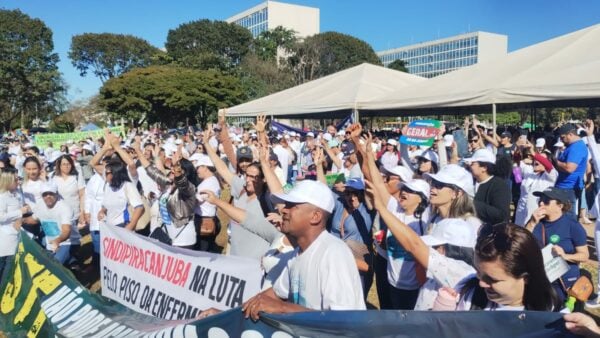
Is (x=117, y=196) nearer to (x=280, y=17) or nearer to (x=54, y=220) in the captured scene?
(x=54, y=220)

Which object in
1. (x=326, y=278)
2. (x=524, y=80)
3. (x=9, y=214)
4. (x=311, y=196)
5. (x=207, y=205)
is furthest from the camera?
(x=524, y=80)

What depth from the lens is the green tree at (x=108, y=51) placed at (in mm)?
65000

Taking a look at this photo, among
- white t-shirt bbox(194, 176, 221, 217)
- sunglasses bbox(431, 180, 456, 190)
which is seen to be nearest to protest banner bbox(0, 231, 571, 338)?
sunglasses bbox(431, 180, 456, 190)

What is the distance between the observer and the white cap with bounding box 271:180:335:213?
2.56 metres

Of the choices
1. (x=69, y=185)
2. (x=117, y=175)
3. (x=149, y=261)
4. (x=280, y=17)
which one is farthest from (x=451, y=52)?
(x=149, y=261)

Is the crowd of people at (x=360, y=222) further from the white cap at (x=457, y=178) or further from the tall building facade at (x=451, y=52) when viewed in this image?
the tall building facade at (x=451, y=52)

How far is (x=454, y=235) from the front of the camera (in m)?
2.90

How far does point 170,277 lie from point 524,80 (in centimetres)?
959

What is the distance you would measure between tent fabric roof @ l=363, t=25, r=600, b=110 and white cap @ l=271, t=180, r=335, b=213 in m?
8.59

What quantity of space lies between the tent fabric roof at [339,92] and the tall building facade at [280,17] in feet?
244

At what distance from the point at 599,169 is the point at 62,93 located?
179 ft

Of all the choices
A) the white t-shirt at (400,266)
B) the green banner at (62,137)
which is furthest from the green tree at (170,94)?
the white t-shirt at (400,266)

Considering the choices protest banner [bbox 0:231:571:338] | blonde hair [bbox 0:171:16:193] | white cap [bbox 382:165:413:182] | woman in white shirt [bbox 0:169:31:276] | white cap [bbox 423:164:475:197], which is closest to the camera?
protest banner [bbox 0:231:571:338]

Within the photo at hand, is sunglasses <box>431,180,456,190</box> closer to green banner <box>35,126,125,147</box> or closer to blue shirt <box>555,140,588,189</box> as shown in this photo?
blue shirt <box>555,140,588,189</box>
